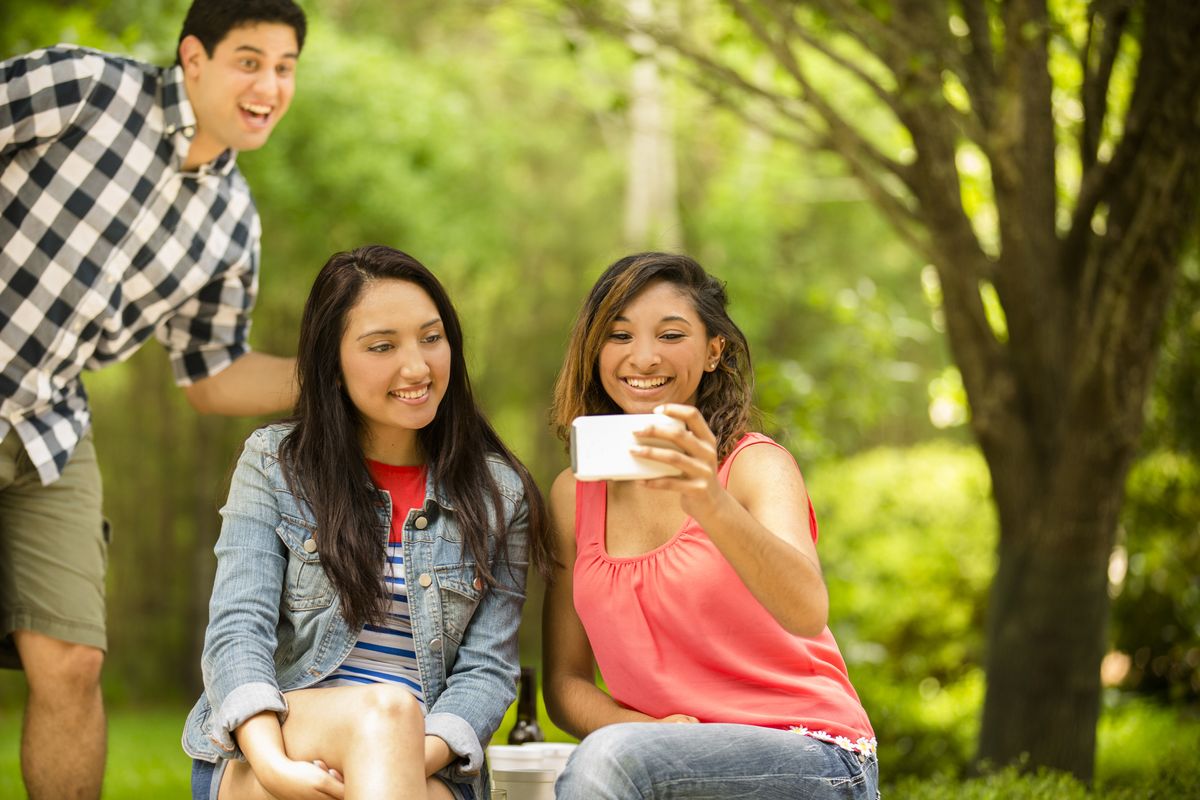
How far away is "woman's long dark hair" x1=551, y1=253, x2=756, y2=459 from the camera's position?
7.63ft

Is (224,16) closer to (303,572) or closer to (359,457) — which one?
(359,457)

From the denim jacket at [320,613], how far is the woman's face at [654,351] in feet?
1.11

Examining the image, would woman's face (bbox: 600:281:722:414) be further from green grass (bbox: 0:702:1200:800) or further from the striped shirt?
green grass (bbox: 0:702:1200:800)

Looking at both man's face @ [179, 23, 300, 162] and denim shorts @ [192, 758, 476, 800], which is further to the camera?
man's face @ [179, 23, 300, 162]

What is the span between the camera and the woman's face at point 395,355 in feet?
7.64

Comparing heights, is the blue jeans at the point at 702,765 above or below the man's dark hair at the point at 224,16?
below

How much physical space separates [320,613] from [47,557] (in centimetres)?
90

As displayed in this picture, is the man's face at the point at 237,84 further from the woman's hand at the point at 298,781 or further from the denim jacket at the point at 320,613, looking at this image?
the woman's hand at the point at 298,781

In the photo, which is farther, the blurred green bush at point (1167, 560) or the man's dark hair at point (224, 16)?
the blurred green bush at point (1167, 560)

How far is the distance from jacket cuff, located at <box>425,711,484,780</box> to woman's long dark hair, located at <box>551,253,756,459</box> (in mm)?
594

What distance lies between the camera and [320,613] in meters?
2.24

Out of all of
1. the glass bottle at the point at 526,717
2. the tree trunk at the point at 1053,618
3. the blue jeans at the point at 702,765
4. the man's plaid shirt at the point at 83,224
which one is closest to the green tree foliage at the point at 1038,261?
the tree trunk at the point at 1053,618

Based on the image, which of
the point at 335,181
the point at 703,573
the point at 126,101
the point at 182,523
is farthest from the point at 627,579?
the point at 182,523

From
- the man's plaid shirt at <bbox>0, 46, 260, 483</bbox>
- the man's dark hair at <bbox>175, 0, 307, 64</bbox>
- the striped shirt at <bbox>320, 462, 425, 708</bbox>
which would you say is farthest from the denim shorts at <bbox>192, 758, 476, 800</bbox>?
the man's dark hair at <bbox>175, 0, 307, 64</bbox>
